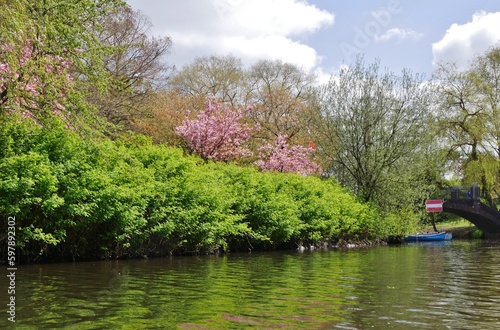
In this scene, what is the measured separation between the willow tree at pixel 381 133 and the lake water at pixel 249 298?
70.0ft

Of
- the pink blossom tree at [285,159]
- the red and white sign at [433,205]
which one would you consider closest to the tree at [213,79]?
the pink blossom tree at [285,159]

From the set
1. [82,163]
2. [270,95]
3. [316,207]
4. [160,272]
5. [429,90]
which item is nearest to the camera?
[160,272]

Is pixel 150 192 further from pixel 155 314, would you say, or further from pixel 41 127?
pixel 155 314

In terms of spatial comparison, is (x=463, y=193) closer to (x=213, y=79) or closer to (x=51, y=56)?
(x=213, y=79)

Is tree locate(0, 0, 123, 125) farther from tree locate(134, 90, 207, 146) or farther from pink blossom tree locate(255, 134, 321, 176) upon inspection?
pink blossom tree locate(255, 134, 321, 176)

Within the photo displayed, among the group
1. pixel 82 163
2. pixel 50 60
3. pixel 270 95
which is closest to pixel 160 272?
pixel 82 163

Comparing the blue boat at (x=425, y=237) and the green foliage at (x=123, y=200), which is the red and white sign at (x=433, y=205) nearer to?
the blue boat at (x=425, y=237)

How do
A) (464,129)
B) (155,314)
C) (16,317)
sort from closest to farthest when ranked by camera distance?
(16,317)
(155,314)
(464,129)

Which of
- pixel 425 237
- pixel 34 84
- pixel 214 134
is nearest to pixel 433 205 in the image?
pixel 425 237

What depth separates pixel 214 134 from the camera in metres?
32.8

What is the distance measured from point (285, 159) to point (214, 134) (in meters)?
6.55

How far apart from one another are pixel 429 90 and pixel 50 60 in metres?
27.2

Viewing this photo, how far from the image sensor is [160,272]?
495 inches

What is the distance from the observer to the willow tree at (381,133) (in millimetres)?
34781
